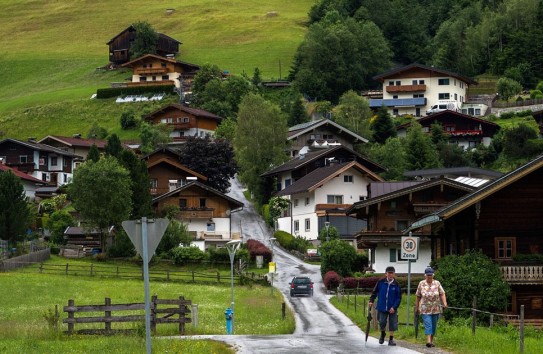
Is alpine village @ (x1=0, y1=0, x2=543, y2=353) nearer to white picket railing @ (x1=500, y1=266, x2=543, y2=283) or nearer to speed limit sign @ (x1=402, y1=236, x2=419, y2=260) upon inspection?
white picket railing @ (x1=500, y1=266, x2=543, y2=283)

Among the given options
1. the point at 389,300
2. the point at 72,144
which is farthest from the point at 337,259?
the point at 72,144

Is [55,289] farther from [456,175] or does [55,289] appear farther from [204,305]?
[456,175]

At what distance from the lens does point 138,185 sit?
9256 centimetres

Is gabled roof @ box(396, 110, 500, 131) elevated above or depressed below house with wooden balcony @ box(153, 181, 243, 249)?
above

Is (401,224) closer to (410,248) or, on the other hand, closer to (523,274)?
(523,274)

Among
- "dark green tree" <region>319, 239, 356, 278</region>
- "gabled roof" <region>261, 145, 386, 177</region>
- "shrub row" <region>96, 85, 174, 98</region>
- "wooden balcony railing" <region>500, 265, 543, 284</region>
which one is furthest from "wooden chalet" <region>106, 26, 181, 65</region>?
"wooden balcony railing" <region>500, 265, 543, 284</region>

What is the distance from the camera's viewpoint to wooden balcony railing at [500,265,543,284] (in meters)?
50.2

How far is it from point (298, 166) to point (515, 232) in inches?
2180

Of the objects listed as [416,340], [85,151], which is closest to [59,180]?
[85,151]

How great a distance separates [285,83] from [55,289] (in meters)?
104

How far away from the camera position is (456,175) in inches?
3917

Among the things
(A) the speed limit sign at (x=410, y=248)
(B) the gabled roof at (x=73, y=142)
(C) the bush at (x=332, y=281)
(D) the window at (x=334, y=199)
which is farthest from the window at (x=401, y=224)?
(B) the gabled roof at (x=73, y=142)

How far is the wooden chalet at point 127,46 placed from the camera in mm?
186250

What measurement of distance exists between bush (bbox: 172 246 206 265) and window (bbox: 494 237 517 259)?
33.8m
